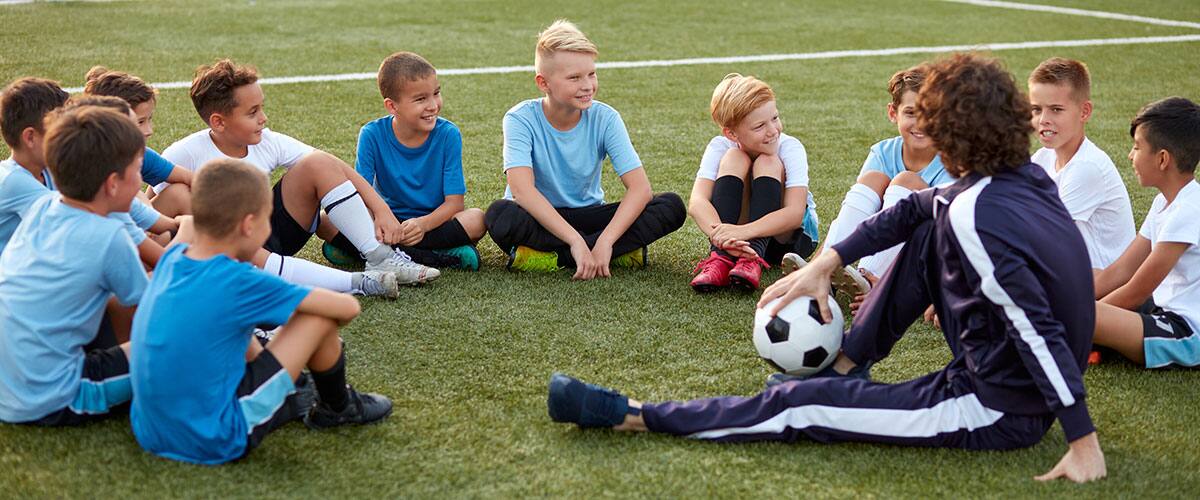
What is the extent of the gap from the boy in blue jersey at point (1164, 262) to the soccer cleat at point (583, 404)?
66.7 inches

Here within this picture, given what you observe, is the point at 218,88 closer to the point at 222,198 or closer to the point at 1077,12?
the point at 222,198

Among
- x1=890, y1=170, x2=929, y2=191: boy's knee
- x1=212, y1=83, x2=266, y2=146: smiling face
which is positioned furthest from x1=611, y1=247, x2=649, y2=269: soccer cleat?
x1=212, y1=83, x2=266, y2=146: smiling face

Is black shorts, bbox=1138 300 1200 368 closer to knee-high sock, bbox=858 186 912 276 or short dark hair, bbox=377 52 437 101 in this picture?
knee-high sock, bbox=858 186 912 276

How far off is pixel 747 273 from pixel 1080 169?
1.26 m

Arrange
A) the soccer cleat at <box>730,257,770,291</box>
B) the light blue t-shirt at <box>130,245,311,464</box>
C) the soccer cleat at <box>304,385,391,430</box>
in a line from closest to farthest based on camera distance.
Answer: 1. the light blue t-shirt at <box>130,245,311,464</box>
2. the soccer cleat at <box>304,385,391,430</box>
3. the soccer cleat at <box>730,257,770,291</box>

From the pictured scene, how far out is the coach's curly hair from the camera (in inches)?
118

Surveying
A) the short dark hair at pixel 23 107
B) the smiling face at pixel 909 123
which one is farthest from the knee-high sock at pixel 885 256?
the short dark hair at pixel 23 107

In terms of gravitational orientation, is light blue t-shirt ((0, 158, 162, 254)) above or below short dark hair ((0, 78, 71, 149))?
below

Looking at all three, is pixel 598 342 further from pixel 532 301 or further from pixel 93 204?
pixel 93 204

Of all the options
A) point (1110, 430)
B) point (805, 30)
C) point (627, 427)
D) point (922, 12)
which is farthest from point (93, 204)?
point (922, 12)

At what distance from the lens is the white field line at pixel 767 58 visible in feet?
27.5

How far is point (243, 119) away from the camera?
453 cm

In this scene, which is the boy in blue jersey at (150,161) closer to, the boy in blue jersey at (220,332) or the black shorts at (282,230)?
the black shorts at (282,230)

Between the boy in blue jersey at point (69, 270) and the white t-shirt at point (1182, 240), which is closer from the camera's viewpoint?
the boy in blue jersey at point (69, 270)
